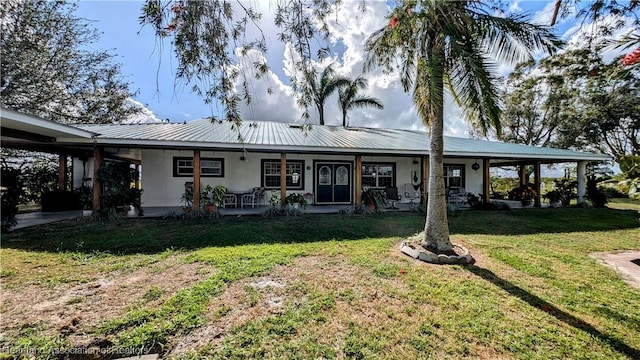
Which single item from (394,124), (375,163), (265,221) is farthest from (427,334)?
(394,124)

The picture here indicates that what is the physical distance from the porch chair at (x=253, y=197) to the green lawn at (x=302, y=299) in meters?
4.80

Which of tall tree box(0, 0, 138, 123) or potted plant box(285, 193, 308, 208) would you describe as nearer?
potted plant box(285, 193, 308, 208)

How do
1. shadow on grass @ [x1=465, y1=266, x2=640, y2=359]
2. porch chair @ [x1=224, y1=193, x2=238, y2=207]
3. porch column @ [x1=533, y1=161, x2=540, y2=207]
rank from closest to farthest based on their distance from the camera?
shadow on grass @ [x1=465, y1=266, x2=640, y2=359], porch chair @ [x1=224, y1=193, x2=238, y2=207], porch column @ [x1=533, y1=161, x2=540, y2=207]

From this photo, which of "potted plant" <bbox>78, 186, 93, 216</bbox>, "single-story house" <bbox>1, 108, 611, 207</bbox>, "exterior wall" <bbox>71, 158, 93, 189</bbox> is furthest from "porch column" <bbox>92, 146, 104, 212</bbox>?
"exterior wall" <bbox>71, 158, 93, 189</bbox>

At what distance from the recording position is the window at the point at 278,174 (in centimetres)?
1231

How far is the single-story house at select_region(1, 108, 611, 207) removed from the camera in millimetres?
8672

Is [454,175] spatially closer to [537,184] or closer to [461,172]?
[461,172]

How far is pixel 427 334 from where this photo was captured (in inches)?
117

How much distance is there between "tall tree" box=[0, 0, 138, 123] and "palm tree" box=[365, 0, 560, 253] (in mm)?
15447

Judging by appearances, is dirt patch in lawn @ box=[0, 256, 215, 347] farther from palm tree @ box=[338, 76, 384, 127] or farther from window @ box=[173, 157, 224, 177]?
palm tree @ box=[338, 76, 384, 127]

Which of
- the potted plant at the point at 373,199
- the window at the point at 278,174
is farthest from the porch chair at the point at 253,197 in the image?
the potted plant at the point at 373,199

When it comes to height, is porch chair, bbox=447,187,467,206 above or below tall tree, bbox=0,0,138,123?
below

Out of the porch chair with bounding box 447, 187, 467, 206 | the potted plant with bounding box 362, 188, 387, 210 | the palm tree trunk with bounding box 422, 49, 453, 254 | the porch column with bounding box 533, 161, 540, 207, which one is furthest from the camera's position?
the porch column with bounding box 533, 161, 540, 207

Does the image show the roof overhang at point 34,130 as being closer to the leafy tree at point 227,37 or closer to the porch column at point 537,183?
the leafy tree at point 227,37
